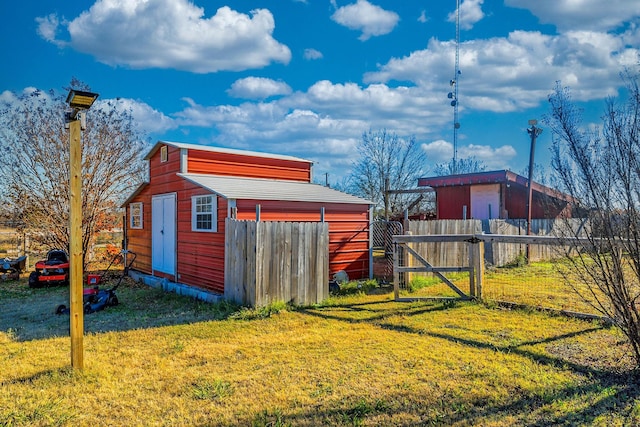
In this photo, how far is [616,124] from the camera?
13.3ft

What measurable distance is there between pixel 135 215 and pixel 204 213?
17.2 ft

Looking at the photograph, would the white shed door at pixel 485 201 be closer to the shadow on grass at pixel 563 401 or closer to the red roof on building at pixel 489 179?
the red roof on building at pixel 489 179

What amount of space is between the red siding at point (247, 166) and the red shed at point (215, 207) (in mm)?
27

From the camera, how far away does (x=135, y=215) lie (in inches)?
540

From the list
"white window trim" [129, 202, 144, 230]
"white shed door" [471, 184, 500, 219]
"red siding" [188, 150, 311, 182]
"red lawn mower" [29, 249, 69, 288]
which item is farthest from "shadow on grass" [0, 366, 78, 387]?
"white shed door" [471, 184, 500, 219]

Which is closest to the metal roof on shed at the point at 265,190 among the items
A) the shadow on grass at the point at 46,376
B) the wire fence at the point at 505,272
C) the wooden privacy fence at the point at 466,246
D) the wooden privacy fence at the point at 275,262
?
the wooden privacy fence at the point at 275,262

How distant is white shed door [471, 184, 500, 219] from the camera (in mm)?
16953

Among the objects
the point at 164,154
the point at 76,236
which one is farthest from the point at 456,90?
the point at 76,236

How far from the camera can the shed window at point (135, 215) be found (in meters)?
13.4

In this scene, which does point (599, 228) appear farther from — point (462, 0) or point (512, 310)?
point (462, 0)

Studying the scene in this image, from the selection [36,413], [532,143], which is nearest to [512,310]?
[36,413]

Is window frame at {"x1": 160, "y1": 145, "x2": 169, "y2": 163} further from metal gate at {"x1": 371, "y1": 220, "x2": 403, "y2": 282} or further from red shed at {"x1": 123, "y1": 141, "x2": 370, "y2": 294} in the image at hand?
metal gate at {"x1": 371, "y1": 220, "x2": 403, "y2": 282}

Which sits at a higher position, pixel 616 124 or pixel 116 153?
pixel 116 153

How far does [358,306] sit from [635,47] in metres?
5.61
